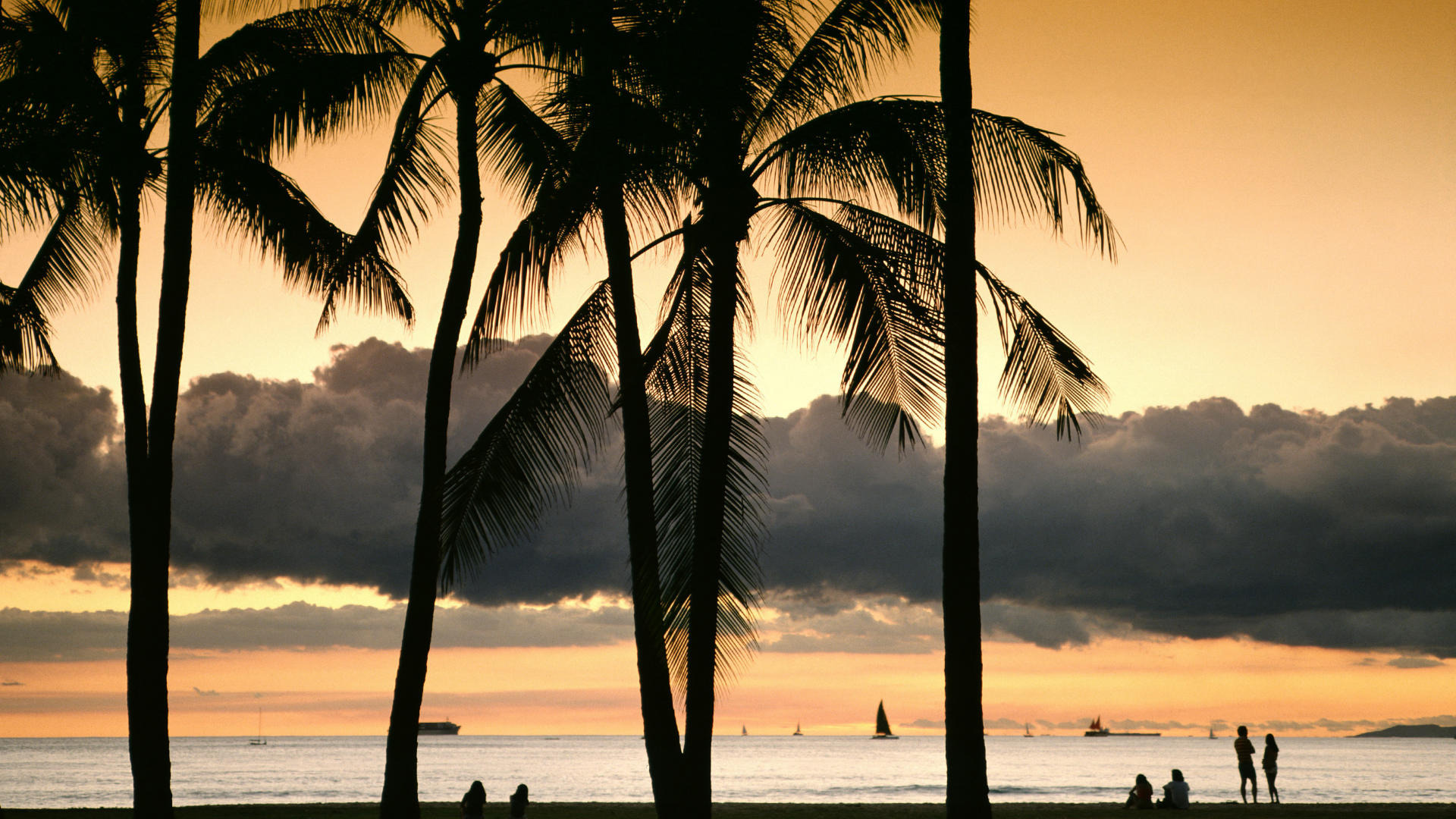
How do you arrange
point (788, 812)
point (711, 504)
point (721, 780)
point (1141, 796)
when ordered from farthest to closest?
point (721, 780) → point (1141, 796) → point (788, 812) → point (711, 504)

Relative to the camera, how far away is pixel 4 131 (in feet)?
46.7

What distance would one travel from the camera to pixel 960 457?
30.6ft

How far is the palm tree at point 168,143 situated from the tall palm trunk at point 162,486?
0.05ft

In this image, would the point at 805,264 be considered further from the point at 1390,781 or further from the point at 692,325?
the point at 1390,781

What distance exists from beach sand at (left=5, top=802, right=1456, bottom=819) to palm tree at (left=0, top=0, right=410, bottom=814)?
7.25 metres

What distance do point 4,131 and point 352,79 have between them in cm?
405

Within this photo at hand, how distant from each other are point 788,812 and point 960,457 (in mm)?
14170

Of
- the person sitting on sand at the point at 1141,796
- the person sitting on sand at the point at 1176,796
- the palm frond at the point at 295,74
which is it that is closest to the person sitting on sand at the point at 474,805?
the palm frond at the point at 295,74

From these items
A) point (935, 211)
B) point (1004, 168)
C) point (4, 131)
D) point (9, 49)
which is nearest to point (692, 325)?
point (935, 211)

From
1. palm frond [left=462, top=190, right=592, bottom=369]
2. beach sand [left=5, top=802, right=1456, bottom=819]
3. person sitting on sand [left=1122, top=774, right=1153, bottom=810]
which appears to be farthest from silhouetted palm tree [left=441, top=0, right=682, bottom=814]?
person sitting on sand [left=1122, top=774, right=1153, bottom=810]

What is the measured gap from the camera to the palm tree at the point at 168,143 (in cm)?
1334

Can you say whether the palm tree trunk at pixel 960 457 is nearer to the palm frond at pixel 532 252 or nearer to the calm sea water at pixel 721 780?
the palm frond at pixel 532 252

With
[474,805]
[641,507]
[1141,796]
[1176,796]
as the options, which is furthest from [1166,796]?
[641,507]

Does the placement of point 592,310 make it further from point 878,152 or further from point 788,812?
point 788,812
